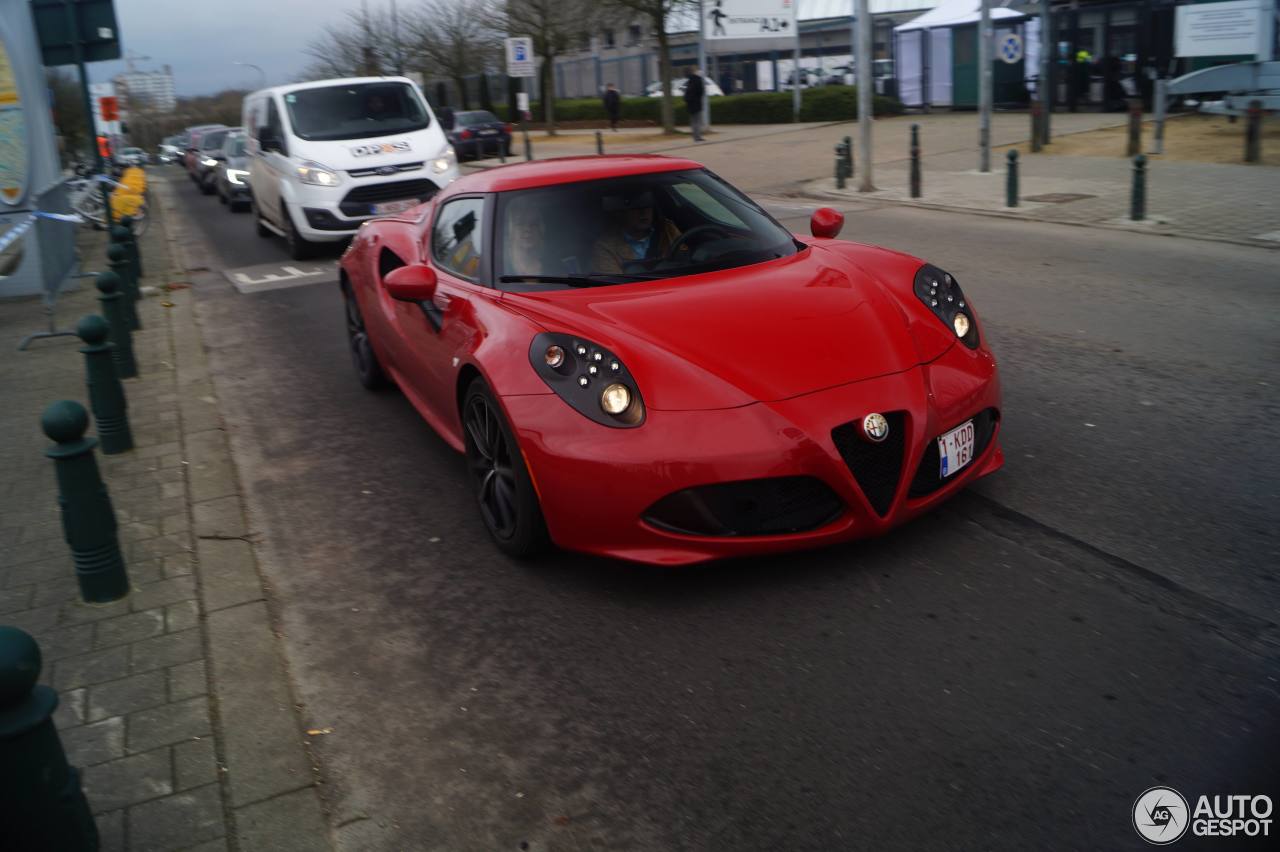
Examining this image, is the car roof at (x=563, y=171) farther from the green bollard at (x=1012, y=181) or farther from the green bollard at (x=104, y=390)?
the green bollard at (x=1012, y=181)

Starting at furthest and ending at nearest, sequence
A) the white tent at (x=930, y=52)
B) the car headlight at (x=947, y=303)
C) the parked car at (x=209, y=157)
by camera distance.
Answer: the white tent at (x=930, y=52), the parked car at (x=209, y=157), the car headlight at (x=947, y=303)

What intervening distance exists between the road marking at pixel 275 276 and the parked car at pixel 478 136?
65.3ft

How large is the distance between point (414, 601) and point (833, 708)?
1.74 meters

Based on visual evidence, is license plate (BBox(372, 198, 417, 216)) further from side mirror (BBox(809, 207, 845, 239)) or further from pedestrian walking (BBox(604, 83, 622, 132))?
pedestrian walking (BBox(604, 83, 622, 132))

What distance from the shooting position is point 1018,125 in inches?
992

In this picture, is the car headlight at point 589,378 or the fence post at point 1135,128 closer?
the car headlight at point 589,378

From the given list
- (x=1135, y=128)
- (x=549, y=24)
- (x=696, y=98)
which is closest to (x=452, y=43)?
(x=549, y=24)

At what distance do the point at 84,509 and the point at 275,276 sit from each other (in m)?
9.58

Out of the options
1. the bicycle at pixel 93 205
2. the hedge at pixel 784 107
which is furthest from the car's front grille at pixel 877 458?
the hedge at pixel 784 107

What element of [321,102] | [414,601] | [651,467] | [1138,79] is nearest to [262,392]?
[414,601]

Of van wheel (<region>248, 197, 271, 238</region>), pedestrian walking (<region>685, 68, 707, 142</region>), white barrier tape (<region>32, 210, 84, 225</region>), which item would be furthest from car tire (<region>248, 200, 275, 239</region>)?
pedestrian walking (<region>685, 68, 707, 142</region>)

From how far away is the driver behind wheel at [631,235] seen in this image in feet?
16.2

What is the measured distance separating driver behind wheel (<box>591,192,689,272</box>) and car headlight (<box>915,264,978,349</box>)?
1049 millimetres

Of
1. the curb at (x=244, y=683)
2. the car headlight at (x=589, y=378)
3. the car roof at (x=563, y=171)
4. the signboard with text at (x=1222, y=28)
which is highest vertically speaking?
the signboard with text at (x=1222, y=28)
